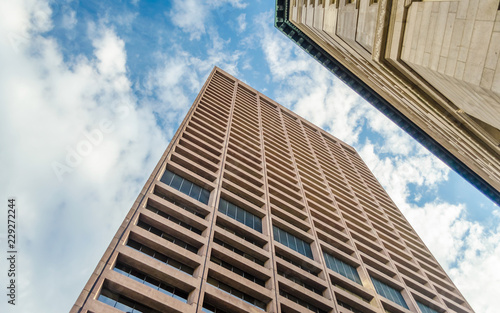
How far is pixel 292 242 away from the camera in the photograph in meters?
27.4

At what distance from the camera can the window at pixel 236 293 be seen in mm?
19453

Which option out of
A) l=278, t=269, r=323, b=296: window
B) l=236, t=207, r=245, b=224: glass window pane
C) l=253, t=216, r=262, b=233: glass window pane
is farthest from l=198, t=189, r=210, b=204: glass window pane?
l=278, t=269, r=323, b=296: window

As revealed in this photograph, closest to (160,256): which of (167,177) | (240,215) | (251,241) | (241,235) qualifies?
(241,235)

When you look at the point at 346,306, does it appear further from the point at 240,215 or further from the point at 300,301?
the point at 240,215

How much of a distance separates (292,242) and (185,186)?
10.3m

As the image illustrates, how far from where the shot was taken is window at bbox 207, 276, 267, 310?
766 inches

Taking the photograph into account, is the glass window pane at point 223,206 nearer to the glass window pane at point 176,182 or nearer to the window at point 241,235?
the window at point 241,235

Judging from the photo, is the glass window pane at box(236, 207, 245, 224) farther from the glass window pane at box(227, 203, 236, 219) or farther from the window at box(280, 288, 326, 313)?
the window at box(280, 288, 326, 313)

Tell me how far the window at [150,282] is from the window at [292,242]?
1061 cm

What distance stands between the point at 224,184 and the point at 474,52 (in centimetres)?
2259

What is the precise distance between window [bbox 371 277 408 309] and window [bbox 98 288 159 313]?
20.8 meters

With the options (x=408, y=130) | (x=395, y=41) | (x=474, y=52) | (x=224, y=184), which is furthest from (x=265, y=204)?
(x=408, y=130)

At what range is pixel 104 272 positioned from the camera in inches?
613

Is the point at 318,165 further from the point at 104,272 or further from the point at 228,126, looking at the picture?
the point at 104,272
